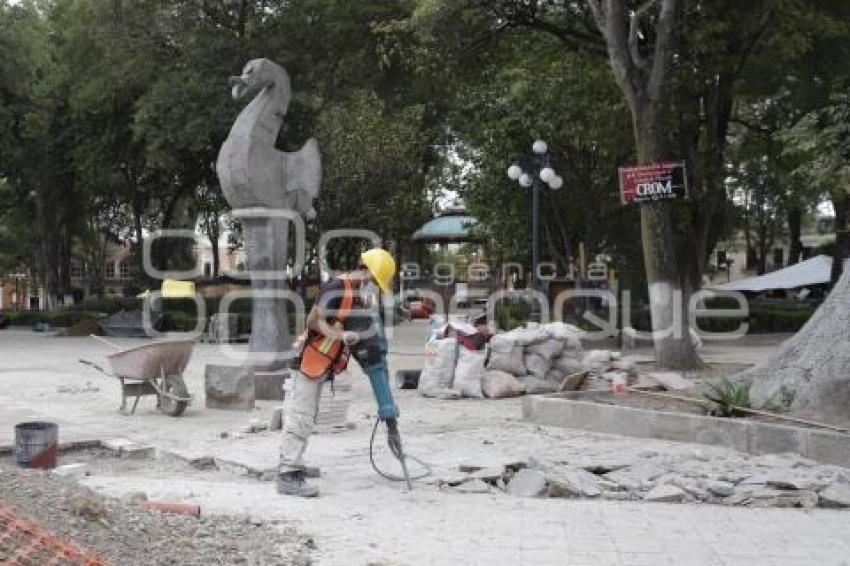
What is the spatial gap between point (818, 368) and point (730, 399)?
31.4 inches

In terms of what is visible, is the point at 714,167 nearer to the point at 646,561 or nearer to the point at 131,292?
the point at 646,561

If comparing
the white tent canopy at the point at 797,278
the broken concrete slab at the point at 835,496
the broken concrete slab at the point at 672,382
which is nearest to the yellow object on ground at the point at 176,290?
the white tent canopy at the point at 797,278

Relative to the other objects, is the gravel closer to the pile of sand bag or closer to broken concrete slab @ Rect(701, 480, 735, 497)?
broken concrete slab @ Rect(701, 480, 735, 497)

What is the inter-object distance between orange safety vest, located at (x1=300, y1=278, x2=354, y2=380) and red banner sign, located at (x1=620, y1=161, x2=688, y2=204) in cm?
784

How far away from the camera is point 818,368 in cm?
880

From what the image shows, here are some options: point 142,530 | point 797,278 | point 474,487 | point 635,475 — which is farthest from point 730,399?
point 797,278

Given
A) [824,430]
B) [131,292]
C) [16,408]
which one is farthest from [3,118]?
[824,430]

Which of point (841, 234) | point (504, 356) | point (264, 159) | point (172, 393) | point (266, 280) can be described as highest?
point (264, 159)

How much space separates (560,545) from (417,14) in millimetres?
11588

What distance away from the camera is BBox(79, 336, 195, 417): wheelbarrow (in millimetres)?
11148

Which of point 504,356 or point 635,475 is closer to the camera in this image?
point 635,475

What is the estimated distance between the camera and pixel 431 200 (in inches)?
1390

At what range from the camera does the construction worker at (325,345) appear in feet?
22.0

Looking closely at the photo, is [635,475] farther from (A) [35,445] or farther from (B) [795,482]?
(A) [35,445]
